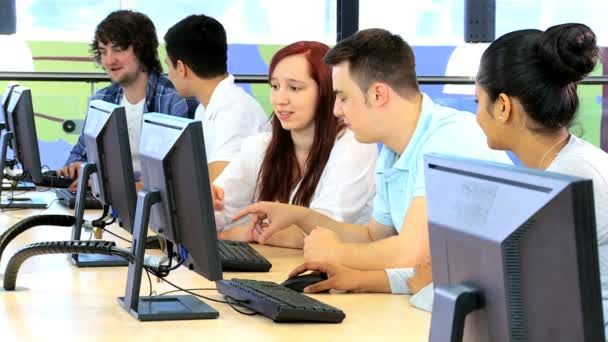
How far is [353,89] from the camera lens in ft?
8.02

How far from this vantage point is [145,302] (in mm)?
1982

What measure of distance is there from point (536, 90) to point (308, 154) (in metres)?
1.17

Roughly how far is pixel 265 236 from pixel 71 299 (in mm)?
690

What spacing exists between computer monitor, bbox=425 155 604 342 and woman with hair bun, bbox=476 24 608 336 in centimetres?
60

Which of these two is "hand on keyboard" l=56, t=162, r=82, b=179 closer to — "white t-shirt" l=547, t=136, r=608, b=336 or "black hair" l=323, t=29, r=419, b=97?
"black hair" l=323, t=29, r=419, b=97

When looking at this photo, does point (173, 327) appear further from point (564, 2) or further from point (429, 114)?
point (564, 2)

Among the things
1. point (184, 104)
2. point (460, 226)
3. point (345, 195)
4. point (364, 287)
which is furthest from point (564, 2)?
point (460, 226)

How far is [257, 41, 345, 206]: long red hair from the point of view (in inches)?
112

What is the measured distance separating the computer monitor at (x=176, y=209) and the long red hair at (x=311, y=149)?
87 cm

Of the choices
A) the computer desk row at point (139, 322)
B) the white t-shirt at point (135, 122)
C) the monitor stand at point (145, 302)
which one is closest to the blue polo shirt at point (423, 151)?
the computer desk row at point (139, 322)

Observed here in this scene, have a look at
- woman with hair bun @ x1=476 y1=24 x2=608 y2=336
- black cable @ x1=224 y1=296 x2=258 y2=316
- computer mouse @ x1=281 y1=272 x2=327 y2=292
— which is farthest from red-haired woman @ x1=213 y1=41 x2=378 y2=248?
woman with hair bun @ x1=476 y1=24 x2=608 y2=336

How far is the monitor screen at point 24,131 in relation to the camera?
344 centimetres

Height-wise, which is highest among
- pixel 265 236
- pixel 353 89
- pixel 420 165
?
pixel 353 89

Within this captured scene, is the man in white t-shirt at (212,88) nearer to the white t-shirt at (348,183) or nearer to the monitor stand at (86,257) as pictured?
the white t-shirt at (348,183)
